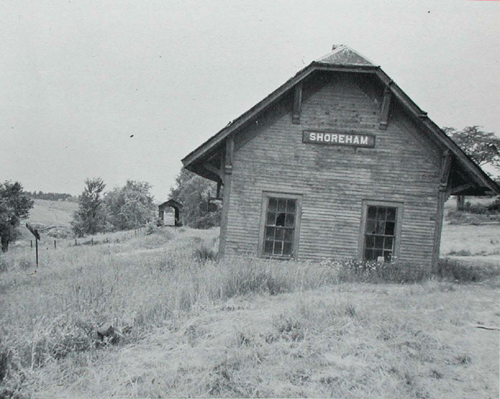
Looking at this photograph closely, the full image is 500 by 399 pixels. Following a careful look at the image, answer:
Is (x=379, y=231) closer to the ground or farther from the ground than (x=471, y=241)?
farther from the ground

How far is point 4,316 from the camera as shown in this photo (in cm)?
497

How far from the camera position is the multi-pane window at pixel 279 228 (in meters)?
10.3

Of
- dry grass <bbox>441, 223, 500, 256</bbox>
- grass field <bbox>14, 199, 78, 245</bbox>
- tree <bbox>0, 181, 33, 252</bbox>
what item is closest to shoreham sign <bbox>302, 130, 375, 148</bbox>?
dry grass <bbox>441, 223, 500, 256</bbox>

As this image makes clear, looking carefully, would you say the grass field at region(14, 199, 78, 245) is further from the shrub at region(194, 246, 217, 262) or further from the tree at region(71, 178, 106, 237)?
→ the shrub at region(194, 246, 217, 262)

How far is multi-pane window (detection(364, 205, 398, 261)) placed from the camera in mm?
10289

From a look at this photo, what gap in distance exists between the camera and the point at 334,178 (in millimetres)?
10242

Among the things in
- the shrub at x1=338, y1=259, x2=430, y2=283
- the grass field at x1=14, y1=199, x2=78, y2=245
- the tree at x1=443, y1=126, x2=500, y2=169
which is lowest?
the grass field at x1=14, y1=199, x2=78, y2=245

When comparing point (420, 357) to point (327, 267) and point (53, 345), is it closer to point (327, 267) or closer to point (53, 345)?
point (53, 345)

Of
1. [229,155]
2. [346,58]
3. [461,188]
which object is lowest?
[461,188]

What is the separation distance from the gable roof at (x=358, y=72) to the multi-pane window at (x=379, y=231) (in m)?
2.21

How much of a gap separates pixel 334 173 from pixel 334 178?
0.46 feet

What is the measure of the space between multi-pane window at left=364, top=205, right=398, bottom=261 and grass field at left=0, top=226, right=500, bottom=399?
3.19 metres

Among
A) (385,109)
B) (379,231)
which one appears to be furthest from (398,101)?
(379,231)

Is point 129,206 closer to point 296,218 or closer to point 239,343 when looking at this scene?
point 296,218
